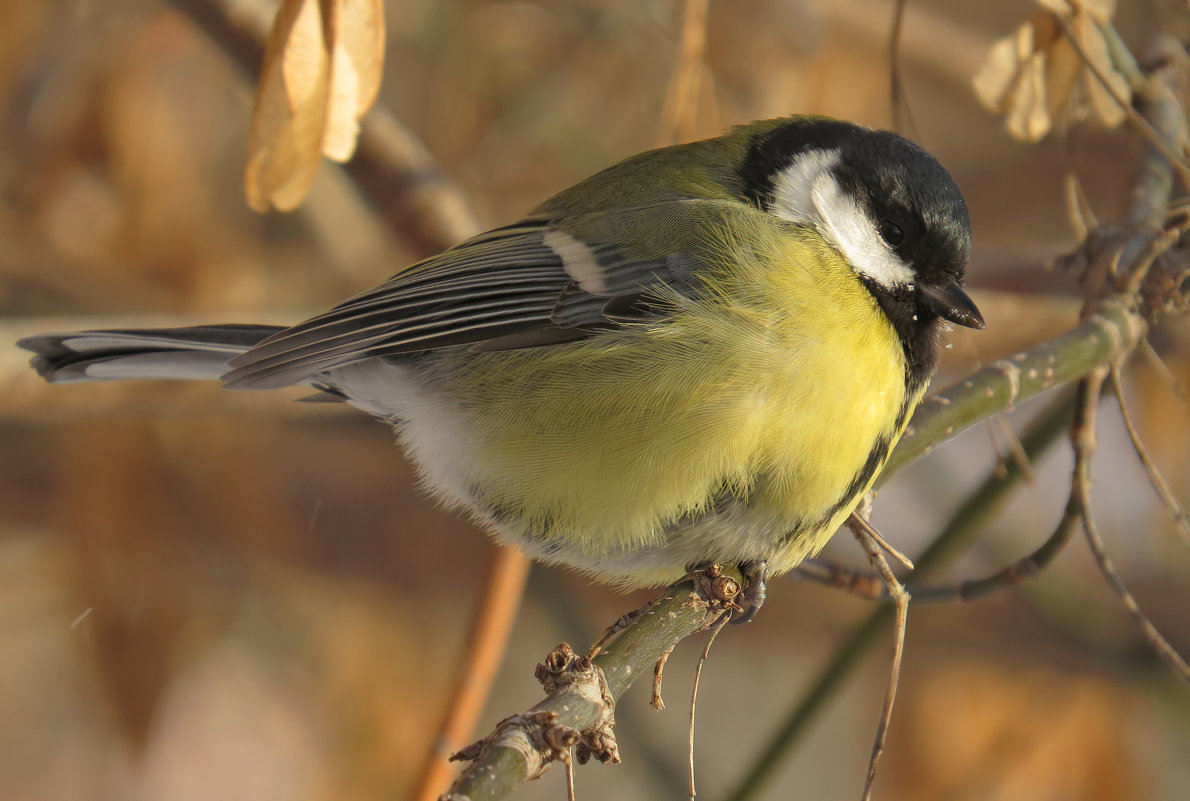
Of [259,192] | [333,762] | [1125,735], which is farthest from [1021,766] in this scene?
[259,192]

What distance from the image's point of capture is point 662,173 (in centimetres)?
194

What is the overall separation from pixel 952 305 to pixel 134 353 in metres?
1.28

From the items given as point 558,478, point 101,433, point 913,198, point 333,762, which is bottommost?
point 333,762

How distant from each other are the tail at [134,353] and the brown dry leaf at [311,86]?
0.48 meters

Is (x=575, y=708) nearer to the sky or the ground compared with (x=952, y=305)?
nearer to the ground

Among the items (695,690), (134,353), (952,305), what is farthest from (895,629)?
(134,353)

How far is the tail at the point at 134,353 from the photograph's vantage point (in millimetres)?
1766

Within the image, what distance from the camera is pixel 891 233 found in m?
1.75

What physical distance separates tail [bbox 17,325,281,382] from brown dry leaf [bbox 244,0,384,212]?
483 mm

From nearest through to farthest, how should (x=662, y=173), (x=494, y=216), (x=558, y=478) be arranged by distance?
(x=558, y=478) → (x=662, y=173) → (x=494, y=216)

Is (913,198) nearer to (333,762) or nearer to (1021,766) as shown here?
(1021,766)

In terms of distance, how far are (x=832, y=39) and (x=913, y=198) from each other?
191 cm

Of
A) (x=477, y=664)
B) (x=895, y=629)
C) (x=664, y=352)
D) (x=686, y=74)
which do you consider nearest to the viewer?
(x=895, y=629)

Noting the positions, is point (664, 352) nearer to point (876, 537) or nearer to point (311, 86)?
point (876, 537)
